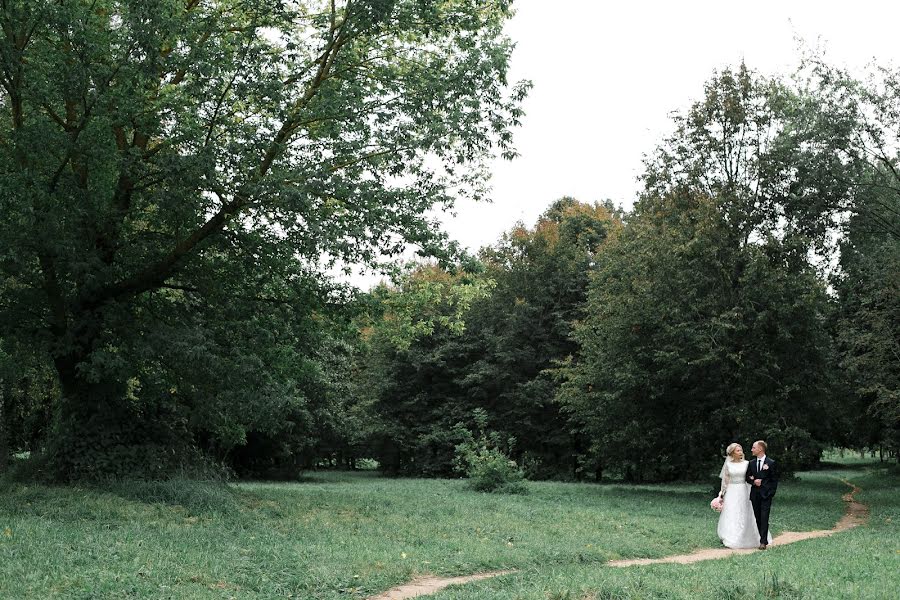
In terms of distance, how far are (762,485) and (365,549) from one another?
23.9ft

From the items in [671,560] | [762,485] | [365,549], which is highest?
[762,485]

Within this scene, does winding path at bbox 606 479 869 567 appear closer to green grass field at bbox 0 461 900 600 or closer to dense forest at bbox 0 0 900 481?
green grass field at bbox 0 461 900 600

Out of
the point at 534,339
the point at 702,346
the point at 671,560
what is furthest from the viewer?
the point at 534,339

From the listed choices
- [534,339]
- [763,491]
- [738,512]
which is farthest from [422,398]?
[763,491]

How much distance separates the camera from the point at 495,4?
16109 mm

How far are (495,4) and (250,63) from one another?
546 cm

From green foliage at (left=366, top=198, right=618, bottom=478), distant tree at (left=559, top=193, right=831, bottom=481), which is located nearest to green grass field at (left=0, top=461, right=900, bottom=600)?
distant tree at (left=559, top=193, right=831, bottom=481)

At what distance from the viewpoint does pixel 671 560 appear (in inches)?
492

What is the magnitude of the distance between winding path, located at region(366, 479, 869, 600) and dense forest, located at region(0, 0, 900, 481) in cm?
421

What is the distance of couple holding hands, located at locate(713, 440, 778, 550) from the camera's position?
1358 cm

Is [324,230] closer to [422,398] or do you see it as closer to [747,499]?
[747,499]

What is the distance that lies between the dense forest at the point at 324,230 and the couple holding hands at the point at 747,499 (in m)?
6.61

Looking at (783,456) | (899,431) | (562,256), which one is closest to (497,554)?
(783,456)

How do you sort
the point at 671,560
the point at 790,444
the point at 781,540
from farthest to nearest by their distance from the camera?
the point at 790,444 < the point at 781,540 < the point at 671,560
